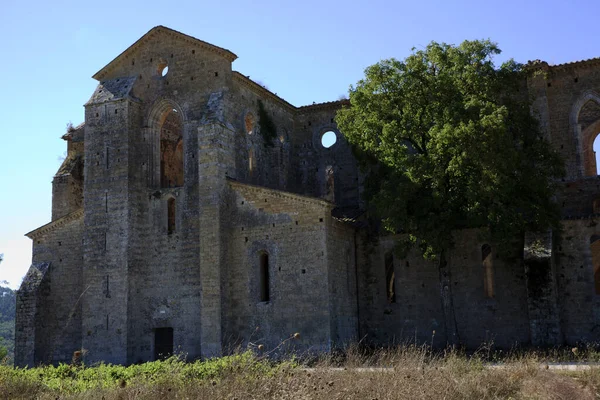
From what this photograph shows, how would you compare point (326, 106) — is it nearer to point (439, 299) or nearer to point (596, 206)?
point (439, 299)

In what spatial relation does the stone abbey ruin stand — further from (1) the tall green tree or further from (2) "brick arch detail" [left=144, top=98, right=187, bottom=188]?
(1) the tall green tree

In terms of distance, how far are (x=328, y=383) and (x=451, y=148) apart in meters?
13.6

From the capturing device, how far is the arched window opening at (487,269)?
2683cm

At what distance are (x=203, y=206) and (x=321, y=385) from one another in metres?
15.0

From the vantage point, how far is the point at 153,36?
2858 centimetres

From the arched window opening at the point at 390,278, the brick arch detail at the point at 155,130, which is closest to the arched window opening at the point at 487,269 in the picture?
the arched window opening at the point at 390,278

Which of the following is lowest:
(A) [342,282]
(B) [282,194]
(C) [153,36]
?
(A) [342,282]

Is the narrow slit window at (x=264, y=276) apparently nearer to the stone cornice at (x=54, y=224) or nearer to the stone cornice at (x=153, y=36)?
the stone cornice at (x=153, y=36)

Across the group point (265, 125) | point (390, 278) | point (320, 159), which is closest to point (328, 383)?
point (390, 278)

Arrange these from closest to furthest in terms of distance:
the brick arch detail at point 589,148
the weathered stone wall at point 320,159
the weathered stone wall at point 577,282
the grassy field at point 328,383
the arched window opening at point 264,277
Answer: the grassy field at point 328,383 < the weathered stone wall at point 577,282 < the arched window opening at point 264,277 < the brick arch detail at point 589,148 < the weathered stone wall at point 320,159

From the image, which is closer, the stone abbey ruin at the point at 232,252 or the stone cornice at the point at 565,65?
the stone abbey ruin at the point at 232,252

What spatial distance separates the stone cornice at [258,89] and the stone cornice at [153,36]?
89cm

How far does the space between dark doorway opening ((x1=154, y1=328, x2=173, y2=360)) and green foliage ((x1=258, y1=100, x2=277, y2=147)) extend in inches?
364

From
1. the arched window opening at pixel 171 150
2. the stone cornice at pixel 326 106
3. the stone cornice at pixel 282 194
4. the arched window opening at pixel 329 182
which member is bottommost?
the stone cornice at pixel 282 194
